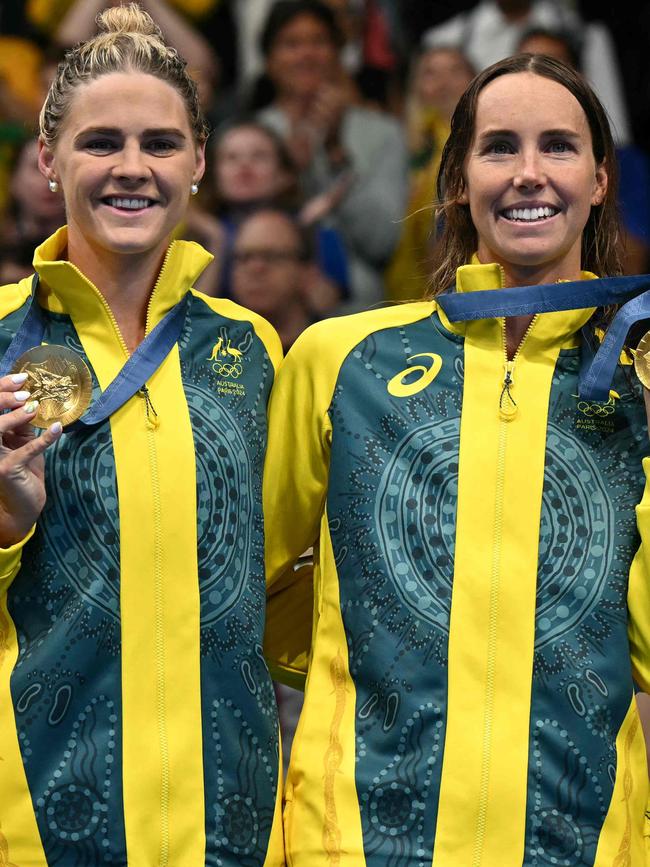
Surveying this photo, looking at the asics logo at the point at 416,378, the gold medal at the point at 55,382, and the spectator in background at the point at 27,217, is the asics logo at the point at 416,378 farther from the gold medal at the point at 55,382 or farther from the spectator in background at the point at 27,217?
the spectator in background at the point at 27,217

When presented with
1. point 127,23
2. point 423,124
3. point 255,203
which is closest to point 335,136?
point 423,124

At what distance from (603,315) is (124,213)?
1018mm

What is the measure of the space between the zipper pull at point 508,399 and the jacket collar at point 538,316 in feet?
0.36

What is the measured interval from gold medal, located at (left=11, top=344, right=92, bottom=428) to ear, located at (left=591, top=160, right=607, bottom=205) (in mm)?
1162

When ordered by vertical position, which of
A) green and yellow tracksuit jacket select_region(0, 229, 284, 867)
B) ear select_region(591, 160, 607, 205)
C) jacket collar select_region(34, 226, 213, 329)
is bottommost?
green and yellow tracksuit jacket select_region(0, 229, 284, 867)

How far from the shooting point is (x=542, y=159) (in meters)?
3.49

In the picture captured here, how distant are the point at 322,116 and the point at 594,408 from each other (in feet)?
12.3

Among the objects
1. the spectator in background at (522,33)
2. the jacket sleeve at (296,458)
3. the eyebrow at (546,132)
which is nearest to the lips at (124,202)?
the jacket sleeve at (296,458)

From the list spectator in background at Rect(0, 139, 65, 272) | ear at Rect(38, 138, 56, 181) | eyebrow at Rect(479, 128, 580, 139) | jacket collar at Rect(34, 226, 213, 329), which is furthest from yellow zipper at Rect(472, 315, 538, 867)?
spectator in background at Rect(0, 139, 65, 272)

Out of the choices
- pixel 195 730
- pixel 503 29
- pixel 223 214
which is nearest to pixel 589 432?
pixel 195 730

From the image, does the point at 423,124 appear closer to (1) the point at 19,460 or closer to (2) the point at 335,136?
(2) the point at 335,136

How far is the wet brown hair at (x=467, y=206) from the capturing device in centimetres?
361

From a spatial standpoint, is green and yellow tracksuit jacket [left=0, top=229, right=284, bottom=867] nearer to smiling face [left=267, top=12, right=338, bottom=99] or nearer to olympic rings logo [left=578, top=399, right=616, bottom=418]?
olympic rings logo [left=578, top=399, right=616, bottom=418]

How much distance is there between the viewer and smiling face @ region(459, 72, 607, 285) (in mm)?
3475
